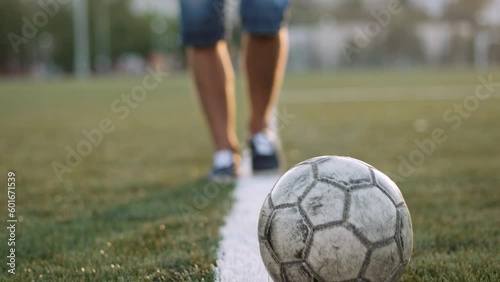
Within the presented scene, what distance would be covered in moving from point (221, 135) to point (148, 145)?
2.02m

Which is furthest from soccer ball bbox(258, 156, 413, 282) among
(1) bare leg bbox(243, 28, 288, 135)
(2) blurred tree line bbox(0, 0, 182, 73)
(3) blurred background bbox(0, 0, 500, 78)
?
(2) blurred tree line bbox(0, 0, 182, 73)

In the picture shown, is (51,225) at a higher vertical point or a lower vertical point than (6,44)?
higher

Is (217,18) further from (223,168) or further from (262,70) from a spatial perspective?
(223,168)

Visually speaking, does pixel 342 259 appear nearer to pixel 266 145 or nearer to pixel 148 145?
pixel 266 145

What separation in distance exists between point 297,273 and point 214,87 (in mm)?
1982

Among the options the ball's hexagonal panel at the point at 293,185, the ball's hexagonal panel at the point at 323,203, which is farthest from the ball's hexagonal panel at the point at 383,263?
the ball's hexagonal panel at the point at 293,185

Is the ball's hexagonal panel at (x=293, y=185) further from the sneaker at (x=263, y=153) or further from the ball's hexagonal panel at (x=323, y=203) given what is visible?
the sneaker at (x=263, y=153)

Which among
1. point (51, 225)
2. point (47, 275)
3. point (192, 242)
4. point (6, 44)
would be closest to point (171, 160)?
point (51, 225)

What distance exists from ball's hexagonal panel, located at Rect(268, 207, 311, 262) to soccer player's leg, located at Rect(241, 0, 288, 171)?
1.75 metres

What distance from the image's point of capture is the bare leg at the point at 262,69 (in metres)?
3.26

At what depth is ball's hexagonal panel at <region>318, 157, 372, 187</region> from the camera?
5.05 feet

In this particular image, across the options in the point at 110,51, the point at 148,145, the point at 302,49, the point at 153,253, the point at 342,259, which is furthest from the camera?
the point at 110,51

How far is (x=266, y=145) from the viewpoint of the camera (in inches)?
130

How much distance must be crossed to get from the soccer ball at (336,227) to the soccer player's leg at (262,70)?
1.68m
